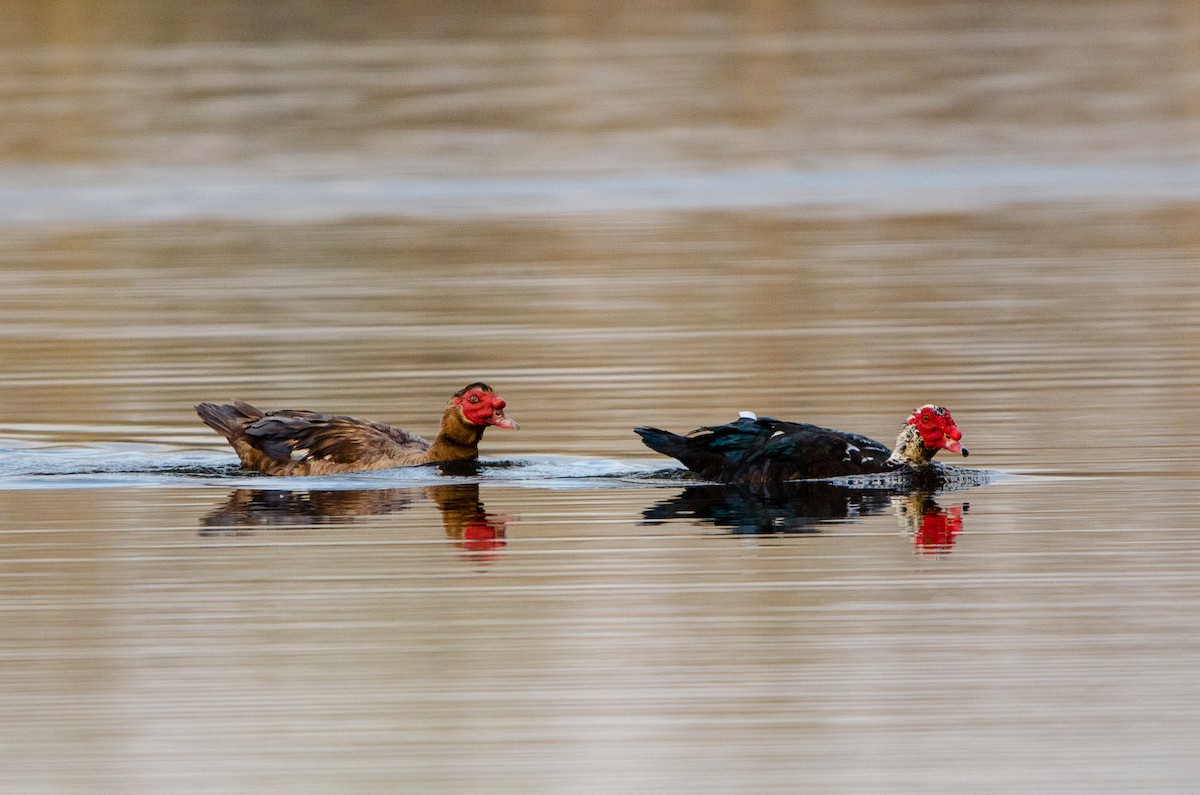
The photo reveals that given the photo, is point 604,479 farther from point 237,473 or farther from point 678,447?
point 237,473

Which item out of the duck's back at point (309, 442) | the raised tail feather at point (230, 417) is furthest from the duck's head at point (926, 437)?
the raised tail feather at point (230, 417)

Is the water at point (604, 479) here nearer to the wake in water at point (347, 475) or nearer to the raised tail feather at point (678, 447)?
the wake in water at point (347, 475)

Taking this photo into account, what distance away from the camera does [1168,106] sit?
4628 cm

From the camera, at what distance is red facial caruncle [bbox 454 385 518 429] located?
48.8ft

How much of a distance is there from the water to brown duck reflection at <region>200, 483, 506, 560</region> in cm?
5

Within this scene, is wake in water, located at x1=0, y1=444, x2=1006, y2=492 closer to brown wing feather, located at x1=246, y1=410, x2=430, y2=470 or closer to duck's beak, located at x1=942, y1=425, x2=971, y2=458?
brown wing feather, located at x1=246, y1=410, x2=430, y2=470

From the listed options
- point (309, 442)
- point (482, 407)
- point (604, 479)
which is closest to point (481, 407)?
point (482, 407)

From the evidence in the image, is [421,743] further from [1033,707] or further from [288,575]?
[288,575]

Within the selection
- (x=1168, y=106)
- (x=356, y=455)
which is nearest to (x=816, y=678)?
(x=356, y=455)

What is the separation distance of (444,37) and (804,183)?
41.9 meters

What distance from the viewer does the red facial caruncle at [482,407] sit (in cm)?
1487

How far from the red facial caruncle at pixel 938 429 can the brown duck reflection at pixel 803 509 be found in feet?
Result: 1.05

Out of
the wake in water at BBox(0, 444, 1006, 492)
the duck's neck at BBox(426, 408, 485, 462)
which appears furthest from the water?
the duck's neck at BBox(426, 408, 485, 462)

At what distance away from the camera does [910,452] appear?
14.1m
